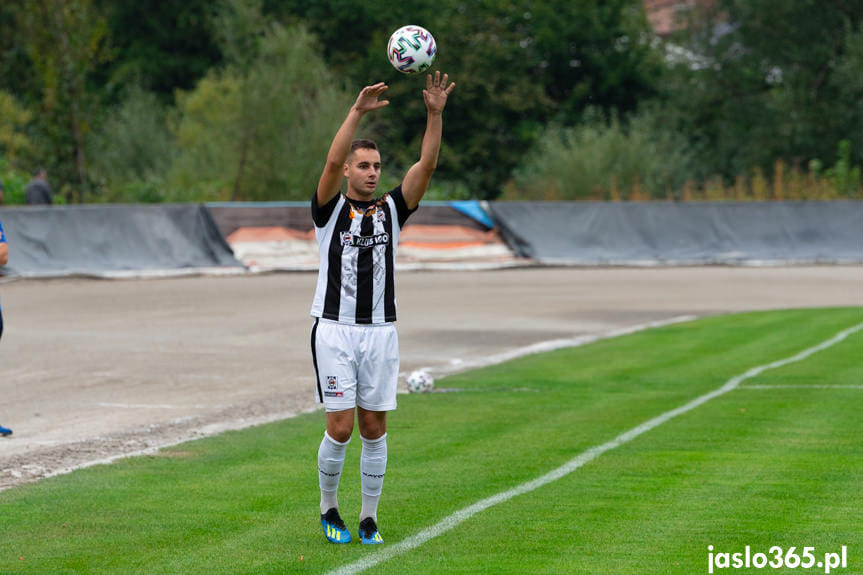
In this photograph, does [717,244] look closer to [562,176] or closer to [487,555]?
[562,176]

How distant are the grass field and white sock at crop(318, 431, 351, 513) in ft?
0.81

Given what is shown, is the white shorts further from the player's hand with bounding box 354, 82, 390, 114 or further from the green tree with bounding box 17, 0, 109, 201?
the green tree with bounding box 17, 0, 109, 201

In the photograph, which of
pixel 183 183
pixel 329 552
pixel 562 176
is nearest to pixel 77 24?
pixel 183 183

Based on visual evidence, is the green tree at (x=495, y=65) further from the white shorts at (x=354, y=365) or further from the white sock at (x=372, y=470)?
the white shorts at (x=354, y=365)

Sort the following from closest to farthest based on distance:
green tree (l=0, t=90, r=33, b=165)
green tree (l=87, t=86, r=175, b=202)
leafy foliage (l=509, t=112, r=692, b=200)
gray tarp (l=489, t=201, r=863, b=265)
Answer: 1. gray tarp (l=489, t=201, r=863, b=265)
2. leafy foliage (l=509, t=112, r=692, b=200)
3. green tree (l=87, t=86, r=175, b=202)
4. green tree (l=0, t=90, r=33, b=165)

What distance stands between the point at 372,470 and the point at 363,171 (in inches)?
63.8

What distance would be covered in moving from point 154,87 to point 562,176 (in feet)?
107

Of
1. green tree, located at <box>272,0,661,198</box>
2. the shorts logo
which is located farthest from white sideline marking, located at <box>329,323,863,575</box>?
green tree, located at <box>272,0,661,198</box>

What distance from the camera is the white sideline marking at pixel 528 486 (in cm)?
682

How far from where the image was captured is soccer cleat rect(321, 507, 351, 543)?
719cm

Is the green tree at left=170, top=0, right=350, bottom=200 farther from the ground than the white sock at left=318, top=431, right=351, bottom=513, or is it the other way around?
the white sock at left=318, top=431, right=351, bottom=513

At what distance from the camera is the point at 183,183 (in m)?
41.4

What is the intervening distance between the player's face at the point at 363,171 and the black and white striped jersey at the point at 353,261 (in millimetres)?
83

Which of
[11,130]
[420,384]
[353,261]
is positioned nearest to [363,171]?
[353,261]
